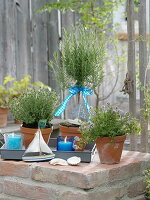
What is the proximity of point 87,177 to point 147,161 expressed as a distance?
0.58m

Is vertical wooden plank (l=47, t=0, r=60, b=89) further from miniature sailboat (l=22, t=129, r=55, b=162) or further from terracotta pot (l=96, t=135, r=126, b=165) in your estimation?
terracotta pot (l=96, t=135, r=126, b=165)

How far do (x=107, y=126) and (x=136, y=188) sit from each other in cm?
45

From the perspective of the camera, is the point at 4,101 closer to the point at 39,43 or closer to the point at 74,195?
the point at 39,43

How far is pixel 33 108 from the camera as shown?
279 cm

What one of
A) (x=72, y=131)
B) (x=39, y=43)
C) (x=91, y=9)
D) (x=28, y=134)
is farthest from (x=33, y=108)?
(x=91, y=9)

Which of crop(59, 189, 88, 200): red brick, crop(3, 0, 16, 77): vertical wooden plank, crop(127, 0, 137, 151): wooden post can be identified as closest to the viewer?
crop(59, 189, 88, 200): red brick

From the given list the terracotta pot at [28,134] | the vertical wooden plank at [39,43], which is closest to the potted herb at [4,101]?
the vertical wooden plank at [39,43]

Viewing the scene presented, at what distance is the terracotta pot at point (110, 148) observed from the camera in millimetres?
2438

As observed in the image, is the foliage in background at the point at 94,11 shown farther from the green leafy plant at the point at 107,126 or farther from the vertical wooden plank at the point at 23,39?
the green leafy plant at the point at 107,126

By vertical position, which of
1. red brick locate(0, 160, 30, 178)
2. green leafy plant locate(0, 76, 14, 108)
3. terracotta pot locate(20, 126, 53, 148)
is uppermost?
green leafy plant locate(0, 76, 14, 108)

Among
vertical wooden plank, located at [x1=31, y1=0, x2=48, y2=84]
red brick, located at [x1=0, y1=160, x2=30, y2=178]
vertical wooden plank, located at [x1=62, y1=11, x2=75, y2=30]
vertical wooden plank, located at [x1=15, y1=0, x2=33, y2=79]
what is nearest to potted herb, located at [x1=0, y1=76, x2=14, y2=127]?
vertical wooden plank, located at [x1=15, y1=0, x2=33, y2=79]

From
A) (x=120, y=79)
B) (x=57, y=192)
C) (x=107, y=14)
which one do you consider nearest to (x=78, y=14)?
(x=107, y=14)

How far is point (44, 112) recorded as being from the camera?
2816 millimetres

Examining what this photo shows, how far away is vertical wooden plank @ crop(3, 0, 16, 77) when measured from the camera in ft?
13.8
